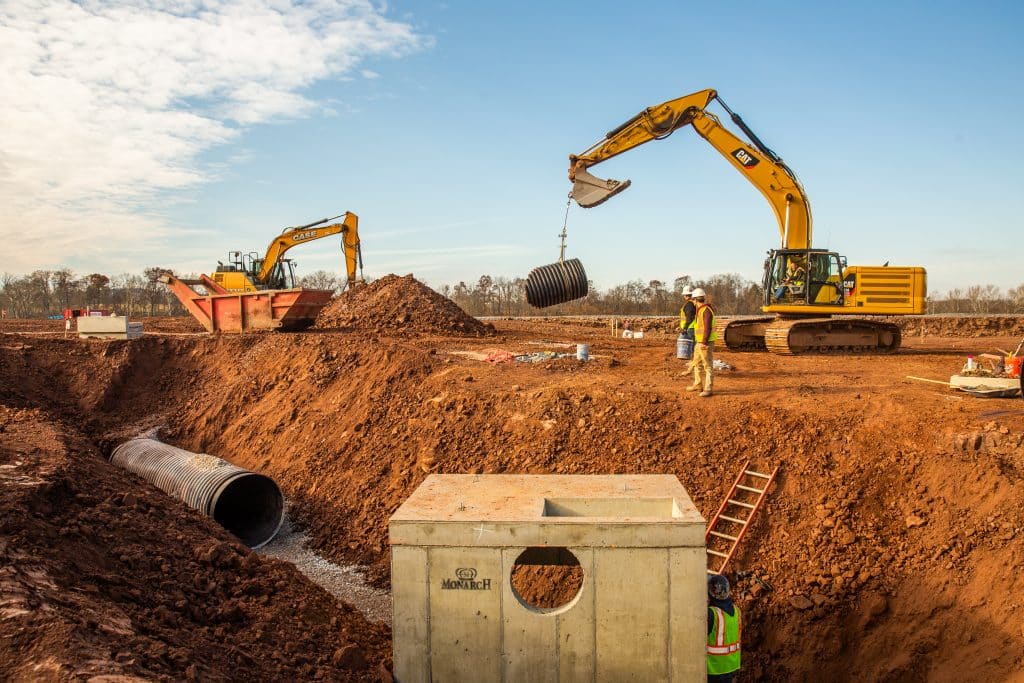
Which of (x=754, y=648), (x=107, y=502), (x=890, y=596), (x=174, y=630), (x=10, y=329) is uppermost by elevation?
(x=10, y=329)

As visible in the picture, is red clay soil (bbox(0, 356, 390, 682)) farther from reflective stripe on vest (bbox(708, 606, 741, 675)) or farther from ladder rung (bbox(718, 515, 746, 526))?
ladder rung (bbox(718, 515, 746, 526))

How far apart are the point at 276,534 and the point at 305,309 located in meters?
9.03

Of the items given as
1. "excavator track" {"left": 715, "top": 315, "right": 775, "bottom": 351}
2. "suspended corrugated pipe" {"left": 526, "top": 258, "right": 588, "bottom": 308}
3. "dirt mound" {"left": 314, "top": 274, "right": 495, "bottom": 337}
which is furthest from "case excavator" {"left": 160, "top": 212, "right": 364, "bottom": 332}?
"excavator track" {"left": 715, "top": 315, "right": 775, "bottom": 351}

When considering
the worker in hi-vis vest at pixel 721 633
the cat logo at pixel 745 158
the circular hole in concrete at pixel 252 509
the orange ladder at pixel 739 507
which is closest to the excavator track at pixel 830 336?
the cat logo at pixel 745 158

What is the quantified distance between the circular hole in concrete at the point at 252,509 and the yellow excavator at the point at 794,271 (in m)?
9.35

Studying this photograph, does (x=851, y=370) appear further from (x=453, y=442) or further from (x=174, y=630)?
(x=174, y=630)

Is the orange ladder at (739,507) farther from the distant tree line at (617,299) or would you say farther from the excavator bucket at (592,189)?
the distant tree line at (617,299)

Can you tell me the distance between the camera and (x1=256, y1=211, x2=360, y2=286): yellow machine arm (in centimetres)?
→ 2402

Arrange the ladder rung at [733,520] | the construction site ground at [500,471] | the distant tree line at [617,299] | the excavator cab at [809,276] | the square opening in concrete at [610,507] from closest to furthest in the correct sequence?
the construction site ground at [500,471], the square opening in concrete at [610,507], the ladder rung at [733,520], the excavator cab at [809,276], the distant tree line at [617,299]

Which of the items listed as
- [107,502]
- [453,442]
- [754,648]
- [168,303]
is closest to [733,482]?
[754,648]

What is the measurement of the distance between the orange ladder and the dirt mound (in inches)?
445

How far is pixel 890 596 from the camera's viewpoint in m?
7.14

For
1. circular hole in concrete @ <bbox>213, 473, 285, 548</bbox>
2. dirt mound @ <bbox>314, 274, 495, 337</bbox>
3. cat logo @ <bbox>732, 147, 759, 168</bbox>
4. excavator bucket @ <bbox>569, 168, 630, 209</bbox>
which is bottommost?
circular hole in concrete @ <bbox>213, 473, 285, 548</bbox>

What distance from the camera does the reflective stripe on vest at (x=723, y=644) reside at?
5.73 metres
